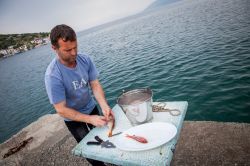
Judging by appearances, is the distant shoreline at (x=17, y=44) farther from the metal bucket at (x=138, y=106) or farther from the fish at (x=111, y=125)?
the metal bucket at (x=138, y=106)

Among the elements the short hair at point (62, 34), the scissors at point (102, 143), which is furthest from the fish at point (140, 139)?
the short hair at point (62, 34)

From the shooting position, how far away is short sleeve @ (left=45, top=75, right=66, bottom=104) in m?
2.87

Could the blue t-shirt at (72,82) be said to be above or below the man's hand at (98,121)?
above

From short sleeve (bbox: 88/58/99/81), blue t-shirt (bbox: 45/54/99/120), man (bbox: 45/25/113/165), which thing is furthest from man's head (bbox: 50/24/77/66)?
short sleeve (bbox: 88/58/99/81)

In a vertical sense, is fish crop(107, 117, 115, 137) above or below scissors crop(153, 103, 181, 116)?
above

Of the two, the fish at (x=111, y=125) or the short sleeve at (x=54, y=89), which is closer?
the fish at (x=111, y=125)

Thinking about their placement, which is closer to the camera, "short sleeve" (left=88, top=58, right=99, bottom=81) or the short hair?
the short hair

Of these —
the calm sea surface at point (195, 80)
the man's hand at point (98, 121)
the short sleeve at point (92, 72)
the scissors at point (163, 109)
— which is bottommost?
the calm sea surface at point (195, 80)

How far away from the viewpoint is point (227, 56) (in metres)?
12.4

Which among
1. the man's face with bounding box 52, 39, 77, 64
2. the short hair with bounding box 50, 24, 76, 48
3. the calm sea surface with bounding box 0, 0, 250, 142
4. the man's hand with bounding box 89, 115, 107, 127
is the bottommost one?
the calm sea surface with bounding box 0, 0, 250, 142

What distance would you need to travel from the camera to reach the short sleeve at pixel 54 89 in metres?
2.87

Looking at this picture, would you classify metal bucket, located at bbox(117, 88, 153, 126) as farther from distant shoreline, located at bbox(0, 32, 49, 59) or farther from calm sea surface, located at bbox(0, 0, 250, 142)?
distant shoreline, located at bbox(0, 32, 49, 59)

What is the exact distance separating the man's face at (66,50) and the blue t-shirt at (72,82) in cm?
15

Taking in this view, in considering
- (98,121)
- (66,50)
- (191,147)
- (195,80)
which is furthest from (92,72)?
(195,80)
